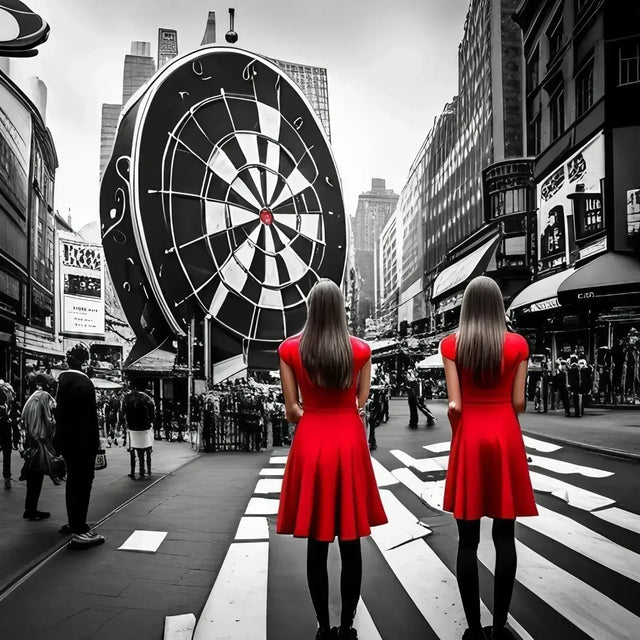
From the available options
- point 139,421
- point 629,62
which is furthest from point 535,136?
point 139,421

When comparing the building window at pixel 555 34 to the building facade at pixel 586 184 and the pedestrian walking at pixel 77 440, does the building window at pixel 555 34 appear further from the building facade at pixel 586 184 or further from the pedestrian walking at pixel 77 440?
the pedestrian walking at pixel 77 440

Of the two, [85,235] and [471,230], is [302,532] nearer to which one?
[471,230]

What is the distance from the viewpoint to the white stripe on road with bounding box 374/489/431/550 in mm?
4593

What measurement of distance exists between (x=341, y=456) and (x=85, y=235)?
20.6 ft

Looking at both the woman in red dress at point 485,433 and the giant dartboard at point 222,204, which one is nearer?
the woman in red dress at point 485,433

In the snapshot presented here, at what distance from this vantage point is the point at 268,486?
24.6 ft

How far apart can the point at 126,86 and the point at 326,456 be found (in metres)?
7.14

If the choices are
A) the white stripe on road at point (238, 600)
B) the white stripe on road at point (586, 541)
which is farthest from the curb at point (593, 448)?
the white stripe on road at point (238, 600)

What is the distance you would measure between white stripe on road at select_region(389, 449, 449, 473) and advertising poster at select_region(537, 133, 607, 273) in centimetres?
274

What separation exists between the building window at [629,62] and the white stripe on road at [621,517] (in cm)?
373

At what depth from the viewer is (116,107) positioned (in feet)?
26.8

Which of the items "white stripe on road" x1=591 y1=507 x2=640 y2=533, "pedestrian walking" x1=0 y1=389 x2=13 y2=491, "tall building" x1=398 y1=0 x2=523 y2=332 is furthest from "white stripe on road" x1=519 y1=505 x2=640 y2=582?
"pedestrian walking" x1=0 y1=389 x2=13 y2=491

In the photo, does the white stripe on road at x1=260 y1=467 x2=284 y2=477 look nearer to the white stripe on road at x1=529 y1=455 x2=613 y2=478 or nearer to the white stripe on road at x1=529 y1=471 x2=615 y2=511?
the white stripe on road at x1=529 y1=455 x2=613 y2=478

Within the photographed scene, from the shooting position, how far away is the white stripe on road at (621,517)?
4707 millimetres
